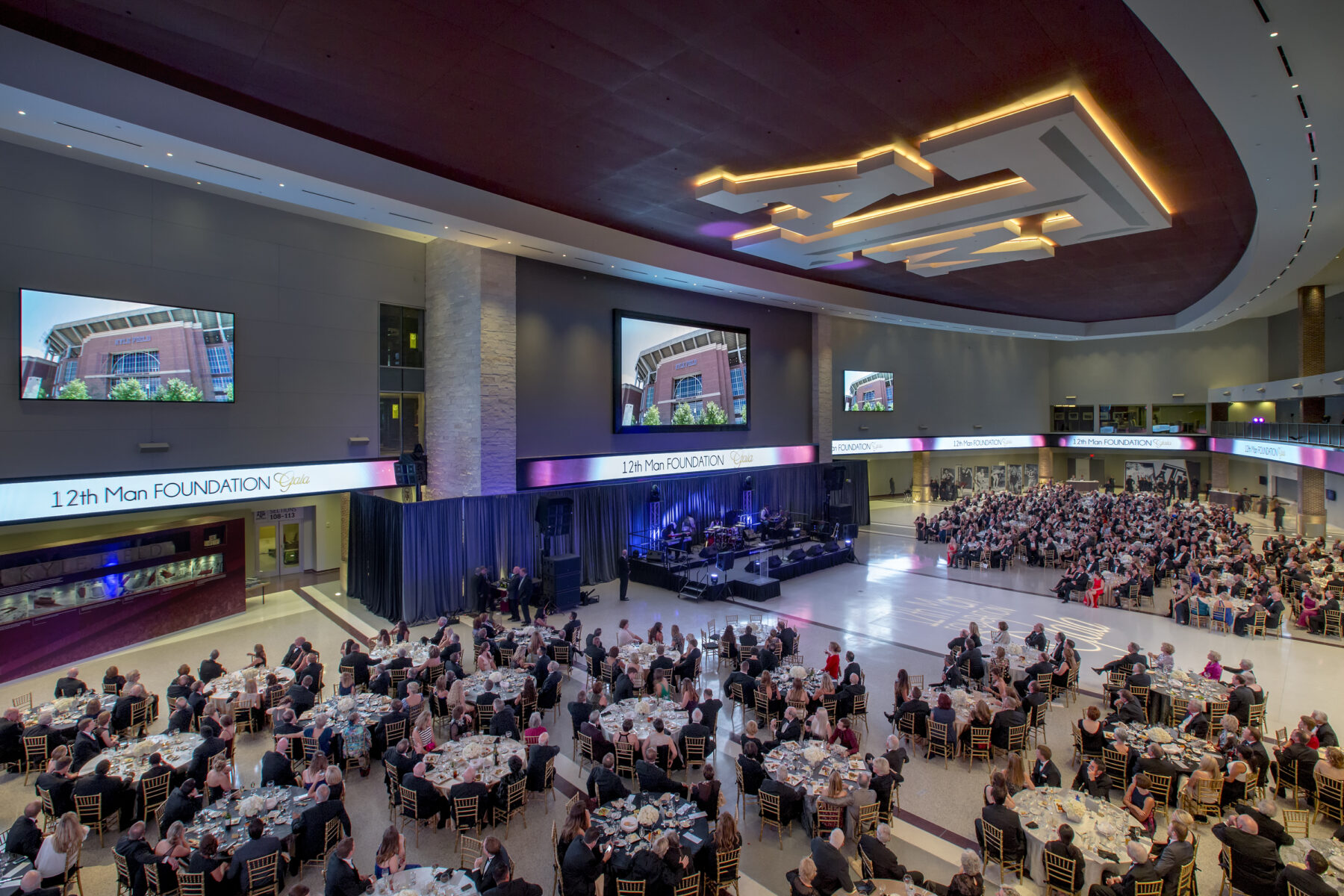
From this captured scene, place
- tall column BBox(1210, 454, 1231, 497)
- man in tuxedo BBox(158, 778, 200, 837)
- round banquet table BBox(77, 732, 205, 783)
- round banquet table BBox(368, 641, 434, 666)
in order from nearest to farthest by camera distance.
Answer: man in tuxedo BBox(158, 778, 200, 837) → round banquet table BBox(77, 732, 205, 783) → round banquet table BBox(368, 641, 434, 666) → tall column BBox(1210, 454, 1231, 497)

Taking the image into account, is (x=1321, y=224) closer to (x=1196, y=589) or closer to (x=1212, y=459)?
(x=1196, y=589)

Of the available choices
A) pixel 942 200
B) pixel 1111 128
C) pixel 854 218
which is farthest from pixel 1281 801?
pixel 854 218

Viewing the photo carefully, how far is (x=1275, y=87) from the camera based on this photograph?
6875 millimetres

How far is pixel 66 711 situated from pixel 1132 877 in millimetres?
11890

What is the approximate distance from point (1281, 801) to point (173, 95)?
1591 centimetres

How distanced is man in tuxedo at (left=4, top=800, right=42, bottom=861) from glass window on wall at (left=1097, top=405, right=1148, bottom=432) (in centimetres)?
3991

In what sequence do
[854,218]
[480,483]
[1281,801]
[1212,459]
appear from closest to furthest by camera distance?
[1281,801] → [854,218] → [480,483] → [1212,459]

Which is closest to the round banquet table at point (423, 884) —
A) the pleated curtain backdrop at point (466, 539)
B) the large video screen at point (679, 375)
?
the pleated curtain backdrop at point (466, 539)

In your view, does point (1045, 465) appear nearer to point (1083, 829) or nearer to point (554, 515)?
point (554, 515)

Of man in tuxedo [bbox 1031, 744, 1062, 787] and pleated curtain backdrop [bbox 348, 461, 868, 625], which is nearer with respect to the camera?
man in tuxedo [bbox 1031, 744, 1062, 787]

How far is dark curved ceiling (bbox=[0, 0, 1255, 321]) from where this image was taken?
6.43 m

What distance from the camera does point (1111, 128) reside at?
8.99 metres

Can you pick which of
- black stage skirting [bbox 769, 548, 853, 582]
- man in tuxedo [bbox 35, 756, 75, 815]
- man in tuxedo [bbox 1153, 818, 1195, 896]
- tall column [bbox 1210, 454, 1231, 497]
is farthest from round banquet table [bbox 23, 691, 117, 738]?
tall column [bbox 1210, 454, 1231, 497]

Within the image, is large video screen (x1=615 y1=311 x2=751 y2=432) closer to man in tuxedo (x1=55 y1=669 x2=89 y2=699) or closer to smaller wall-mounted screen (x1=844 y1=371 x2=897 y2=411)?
smaller wall-mounted screen (x1=844 y1=371 x2=897 y2=411)
